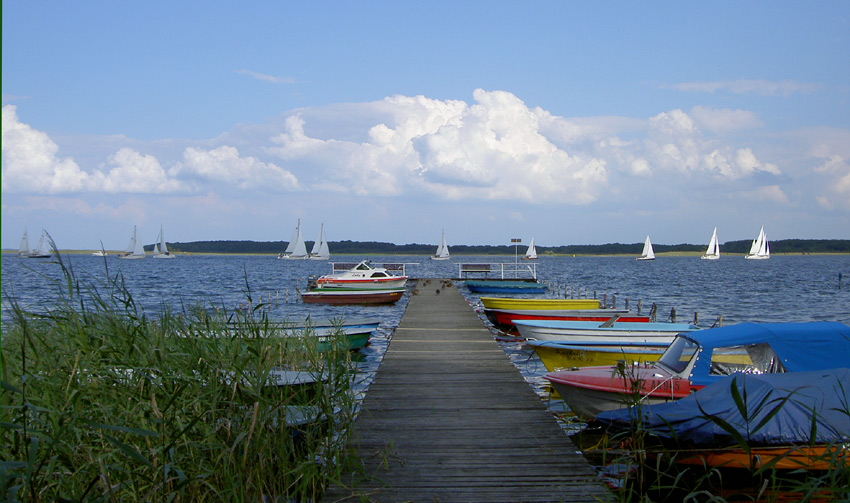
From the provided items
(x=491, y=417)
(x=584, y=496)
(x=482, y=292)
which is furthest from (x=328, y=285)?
(x=584, y=496)

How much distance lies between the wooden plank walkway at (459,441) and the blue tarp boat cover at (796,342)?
8.06ft

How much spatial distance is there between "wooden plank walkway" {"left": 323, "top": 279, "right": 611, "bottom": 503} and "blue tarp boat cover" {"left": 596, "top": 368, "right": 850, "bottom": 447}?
788 millimetres

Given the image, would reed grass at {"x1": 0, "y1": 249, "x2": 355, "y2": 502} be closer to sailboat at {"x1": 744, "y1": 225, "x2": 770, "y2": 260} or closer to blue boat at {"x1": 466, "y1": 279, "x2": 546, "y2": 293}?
blue boat at {"x1": 466, "y1": 279, "x2": 546, "y2": 293}

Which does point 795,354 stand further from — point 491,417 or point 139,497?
point 139,497

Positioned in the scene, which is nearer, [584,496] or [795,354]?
[584,496]

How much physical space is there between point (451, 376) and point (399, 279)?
24201mm

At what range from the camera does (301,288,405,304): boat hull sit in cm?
2927

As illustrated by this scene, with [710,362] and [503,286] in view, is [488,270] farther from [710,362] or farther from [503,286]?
[710,362]

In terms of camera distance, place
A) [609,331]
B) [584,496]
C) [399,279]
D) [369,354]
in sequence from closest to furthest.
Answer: [584,496], [609,331], [369,354], [399,279]

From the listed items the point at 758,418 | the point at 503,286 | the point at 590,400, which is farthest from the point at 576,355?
the point at 503,286

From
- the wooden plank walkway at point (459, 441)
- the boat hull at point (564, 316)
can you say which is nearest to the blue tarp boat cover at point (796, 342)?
the wooden plank walkway at point (459, 441)

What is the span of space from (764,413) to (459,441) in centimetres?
289

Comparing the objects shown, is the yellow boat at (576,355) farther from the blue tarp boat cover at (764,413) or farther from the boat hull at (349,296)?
the boat hull at (349,296)

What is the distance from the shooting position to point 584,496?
544 cm
